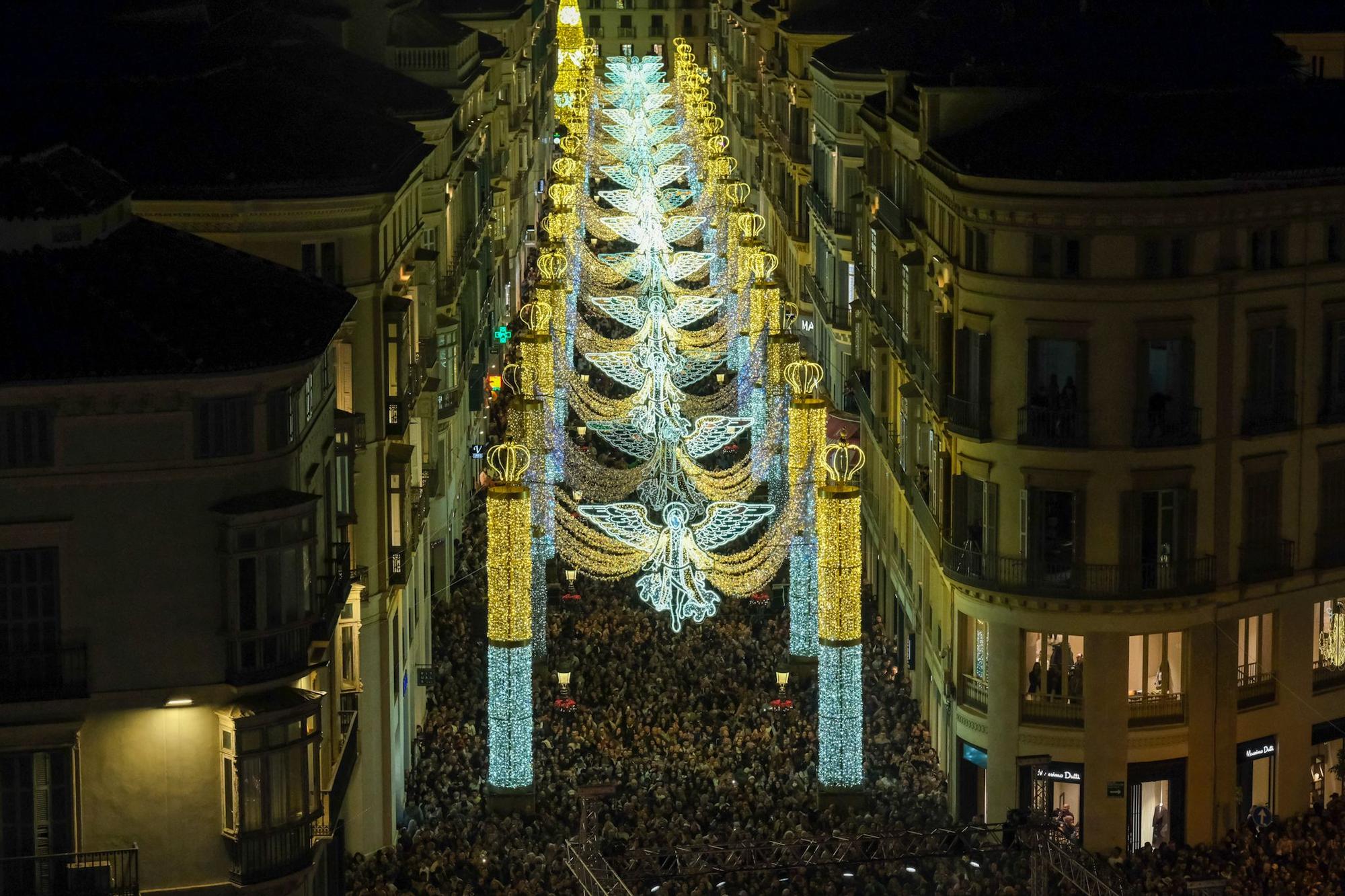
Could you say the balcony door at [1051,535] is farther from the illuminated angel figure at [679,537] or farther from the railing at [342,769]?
the railing at [342,769]

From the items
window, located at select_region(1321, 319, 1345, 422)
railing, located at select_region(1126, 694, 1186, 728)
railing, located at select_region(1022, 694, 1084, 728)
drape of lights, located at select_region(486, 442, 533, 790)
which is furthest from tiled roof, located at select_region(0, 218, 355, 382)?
window, located at select_region(1321, 319, 1345, 422)

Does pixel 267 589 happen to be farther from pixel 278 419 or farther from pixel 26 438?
pixel 26 438

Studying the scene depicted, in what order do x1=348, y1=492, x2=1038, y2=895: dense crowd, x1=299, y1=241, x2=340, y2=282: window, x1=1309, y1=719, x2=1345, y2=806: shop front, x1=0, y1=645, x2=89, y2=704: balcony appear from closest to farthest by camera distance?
x1=0, y1=645, x2=89, y2=704: balcony
x1=348, y1=492, x2=1038, y2=895: dense crowd
x1=299, y1=241, x2=340, y2=282: window
x1=1309, y1=719, x2=1345, y2=806: shop front

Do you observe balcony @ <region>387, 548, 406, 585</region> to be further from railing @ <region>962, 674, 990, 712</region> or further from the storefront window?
the storefront window

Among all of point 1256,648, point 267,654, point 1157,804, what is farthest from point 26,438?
point 1256,648

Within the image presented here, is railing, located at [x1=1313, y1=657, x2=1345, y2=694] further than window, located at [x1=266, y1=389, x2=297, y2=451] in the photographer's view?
Yes

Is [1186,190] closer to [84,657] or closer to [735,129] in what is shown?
[84,657]
